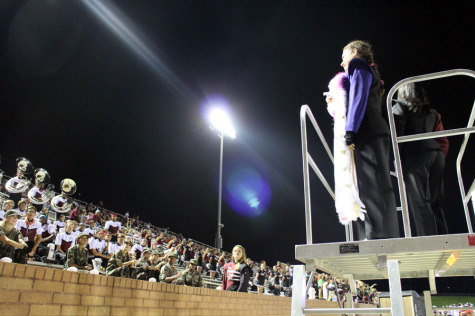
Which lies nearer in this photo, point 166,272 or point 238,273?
point 166,272

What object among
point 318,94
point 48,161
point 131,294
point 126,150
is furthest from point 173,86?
point 131,294

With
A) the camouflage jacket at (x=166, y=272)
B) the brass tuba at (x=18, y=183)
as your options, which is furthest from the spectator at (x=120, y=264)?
the brass tuba at (x=18, y=183)

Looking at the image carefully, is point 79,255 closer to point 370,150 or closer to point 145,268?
point 145,268

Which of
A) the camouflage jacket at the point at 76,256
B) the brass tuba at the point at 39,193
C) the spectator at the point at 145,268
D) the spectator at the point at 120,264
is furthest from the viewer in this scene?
the brass tuba at the point at 39,193

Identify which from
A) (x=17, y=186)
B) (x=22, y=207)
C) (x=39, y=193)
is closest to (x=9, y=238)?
(x=22, y=207)

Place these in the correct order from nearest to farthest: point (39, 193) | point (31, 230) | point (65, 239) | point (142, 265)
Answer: point (142, 265) → point (31, 230) → point (65, 239) → point (39, 193)

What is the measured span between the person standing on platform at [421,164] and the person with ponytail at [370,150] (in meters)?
0.54

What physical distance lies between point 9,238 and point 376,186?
514 cm

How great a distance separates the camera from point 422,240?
219cm

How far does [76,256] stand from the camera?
6066 mm

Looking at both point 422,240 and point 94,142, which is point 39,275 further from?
point 94,142

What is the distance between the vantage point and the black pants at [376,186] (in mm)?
2553

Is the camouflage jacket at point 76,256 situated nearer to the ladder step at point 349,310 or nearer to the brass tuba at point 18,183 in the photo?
the ladder step at point 349,310

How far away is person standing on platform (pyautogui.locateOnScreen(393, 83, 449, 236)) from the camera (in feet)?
10.3
